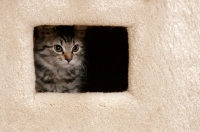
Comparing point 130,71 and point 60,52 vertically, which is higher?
point 60,52

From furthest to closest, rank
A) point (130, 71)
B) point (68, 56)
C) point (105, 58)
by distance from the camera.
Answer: point (105, 58) → point (68, 56) → point (130, 71)

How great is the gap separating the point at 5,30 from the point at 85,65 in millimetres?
760

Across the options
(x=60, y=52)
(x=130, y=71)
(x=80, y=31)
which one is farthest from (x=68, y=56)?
(x=130, y=71)

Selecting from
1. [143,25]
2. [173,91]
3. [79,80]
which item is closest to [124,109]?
[173,91]

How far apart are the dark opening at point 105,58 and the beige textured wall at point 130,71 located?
65cm

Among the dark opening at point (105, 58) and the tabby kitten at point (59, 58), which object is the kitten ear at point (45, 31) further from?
the dark opening at point (105, 58)

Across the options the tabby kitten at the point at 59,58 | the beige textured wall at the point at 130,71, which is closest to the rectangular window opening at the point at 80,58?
the tabby kitten at the point at 59,58

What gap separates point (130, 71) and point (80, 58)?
0.64 metres

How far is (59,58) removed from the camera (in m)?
1.54

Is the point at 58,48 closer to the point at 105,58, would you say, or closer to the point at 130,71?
the point at 105,58

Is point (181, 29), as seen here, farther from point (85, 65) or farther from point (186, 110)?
point (85, 65)

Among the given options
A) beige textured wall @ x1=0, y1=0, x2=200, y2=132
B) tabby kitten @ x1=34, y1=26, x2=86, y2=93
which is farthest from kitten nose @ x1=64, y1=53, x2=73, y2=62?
beige textured wall @ x1=0, y1=0, x2=200, y2=132

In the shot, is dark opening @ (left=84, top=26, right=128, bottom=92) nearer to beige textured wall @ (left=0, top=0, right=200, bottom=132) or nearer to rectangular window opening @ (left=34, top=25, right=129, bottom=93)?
→ rectangular window opening @ (left=34, top=25, right=129, bottom=93)

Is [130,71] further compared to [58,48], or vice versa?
[58,48]
